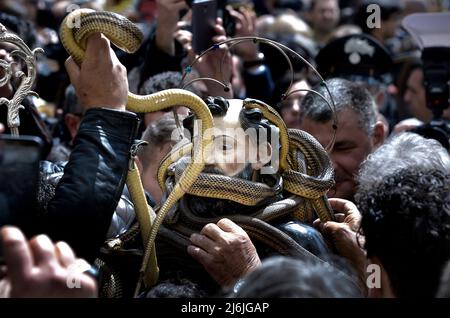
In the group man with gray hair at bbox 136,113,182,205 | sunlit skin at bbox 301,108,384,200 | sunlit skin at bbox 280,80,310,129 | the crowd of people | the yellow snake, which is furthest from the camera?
sunlit skin at bbox 280,80,310,129

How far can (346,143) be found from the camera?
14.4 ft

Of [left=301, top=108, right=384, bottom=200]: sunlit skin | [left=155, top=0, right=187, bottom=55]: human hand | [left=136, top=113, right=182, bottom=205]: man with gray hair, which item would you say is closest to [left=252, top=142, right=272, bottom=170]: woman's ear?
[left=136, top=113, right=182, bottom=205]: man with gray hair

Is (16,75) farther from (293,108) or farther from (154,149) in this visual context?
(293,108)

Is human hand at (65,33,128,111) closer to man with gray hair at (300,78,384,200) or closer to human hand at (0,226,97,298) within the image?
human hand at (0,226,97,298)

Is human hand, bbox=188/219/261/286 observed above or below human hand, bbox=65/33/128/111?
below

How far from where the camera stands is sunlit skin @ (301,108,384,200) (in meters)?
4.28

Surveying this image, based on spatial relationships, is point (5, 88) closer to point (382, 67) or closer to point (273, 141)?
point (273, 141)

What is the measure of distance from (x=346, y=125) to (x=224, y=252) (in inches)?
72.0

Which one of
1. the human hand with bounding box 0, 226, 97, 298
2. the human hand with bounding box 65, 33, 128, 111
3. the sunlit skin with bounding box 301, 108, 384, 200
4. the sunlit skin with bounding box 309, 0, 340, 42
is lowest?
the sunlit skin with bounding box 309, 0, 340, 42

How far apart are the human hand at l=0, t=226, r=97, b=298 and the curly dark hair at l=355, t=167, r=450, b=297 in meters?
0.73

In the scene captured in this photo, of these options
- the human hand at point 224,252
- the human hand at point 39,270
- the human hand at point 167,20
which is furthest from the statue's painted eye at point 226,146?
the human hand at point 167,20
